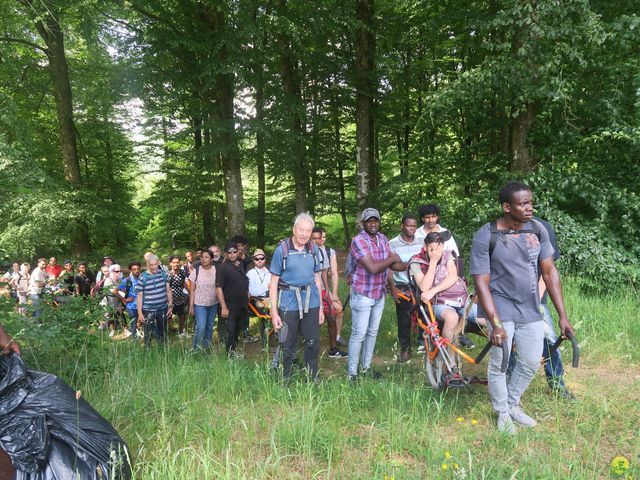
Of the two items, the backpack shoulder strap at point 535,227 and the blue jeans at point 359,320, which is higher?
the backpack shoulder strap at point 535,227

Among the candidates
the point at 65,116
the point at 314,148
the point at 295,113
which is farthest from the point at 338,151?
the point at 65,116

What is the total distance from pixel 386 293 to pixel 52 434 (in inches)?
134

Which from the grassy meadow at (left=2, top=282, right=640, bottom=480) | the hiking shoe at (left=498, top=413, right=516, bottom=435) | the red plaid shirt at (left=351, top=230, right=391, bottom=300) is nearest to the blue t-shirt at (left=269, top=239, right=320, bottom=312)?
the red plaid shirt at (left=351, top=230, right=391, bottom=300)

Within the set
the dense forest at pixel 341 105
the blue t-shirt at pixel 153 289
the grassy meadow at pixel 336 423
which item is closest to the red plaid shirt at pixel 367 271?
the grassy meadow at pixel 336 423

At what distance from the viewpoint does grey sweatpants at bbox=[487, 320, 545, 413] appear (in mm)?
2973

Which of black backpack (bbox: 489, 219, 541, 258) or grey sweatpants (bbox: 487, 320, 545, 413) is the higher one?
black backpack (bbox: 489, 219, 541, 258)

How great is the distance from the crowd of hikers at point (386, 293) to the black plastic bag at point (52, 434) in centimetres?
186

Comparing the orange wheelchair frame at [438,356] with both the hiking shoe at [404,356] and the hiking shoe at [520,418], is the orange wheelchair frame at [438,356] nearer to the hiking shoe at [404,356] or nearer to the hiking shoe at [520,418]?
the hiking shoe at [520,418]

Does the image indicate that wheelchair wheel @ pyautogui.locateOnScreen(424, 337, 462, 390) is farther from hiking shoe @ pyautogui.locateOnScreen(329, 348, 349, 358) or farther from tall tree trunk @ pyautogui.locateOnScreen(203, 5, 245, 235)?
tall tree trunk @ pyautogui.locateOnScreen(203, 5, 245, 235)

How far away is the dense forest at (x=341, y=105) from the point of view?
21.8 feet

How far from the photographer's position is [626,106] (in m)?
6.88

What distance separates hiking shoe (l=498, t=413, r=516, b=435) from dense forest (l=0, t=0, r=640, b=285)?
452cm

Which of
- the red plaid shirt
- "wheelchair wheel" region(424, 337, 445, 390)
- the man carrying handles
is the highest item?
the red plaid shirt

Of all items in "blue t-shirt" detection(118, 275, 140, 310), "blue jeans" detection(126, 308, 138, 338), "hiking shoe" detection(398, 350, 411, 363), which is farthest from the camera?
"blue t-shirt" detection(118, 275, 140, 310)
